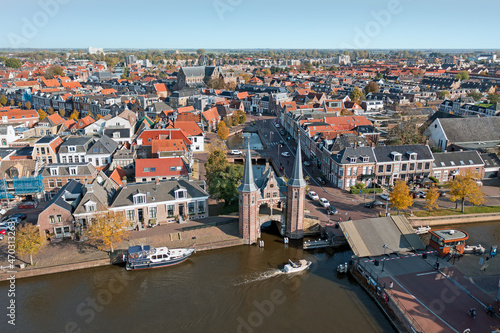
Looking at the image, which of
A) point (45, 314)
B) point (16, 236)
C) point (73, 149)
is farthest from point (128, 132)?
point (45, 314)

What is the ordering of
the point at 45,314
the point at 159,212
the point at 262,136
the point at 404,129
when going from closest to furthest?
1. the point at 45,314
2. the point at 159,212
3. the point at 404,129
4. the point at 262,136

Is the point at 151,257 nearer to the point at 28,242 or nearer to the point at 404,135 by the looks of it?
the point at 28,242

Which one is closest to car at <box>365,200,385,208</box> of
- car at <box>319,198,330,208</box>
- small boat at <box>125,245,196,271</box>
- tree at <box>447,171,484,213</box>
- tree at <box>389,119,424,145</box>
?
car at <box>319,198,330,208</box>

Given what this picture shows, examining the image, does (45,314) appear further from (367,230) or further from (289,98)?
(289,98)

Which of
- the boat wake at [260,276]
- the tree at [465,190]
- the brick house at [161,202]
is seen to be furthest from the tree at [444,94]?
the boat wake at [260,276]

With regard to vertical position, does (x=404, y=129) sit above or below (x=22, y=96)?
below

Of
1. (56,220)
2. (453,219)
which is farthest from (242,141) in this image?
(56,220)

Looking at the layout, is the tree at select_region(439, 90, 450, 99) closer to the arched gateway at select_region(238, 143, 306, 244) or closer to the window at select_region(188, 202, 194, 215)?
the arched gateway at select_region(238, 143, 306, 244)
